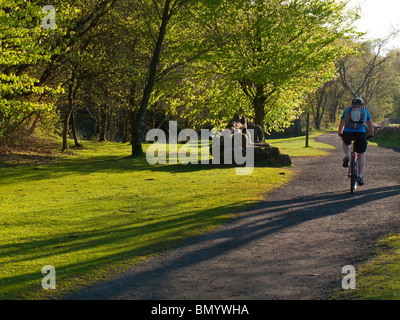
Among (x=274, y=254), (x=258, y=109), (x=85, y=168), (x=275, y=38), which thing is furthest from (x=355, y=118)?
(x=258, y=109)

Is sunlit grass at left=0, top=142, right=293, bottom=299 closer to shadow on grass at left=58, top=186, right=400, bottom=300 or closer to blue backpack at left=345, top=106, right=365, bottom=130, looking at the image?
shadow on grass at left=58, top=186, right=400, bottom=300

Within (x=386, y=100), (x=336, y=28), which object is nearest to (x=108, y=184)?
(x=336, y=28)

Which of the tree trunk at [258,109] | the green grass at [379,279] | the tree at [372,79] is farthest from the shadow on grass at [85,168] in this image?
the tree at [372,79]

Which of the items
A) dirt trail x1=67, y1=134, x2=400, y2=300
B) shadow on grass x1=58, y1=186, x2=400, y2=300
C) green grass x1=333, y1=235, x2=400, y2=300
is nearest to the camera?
green grass x1=333, y1=235, x2=400, y2=300

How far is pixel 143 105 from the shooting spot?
80.5ft

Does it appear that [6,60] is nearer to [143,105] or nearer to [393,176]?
[143,105]

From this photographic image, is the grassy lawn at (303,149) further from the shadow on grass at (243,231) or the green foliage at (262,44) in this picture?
the shadow on grass at (243,231)

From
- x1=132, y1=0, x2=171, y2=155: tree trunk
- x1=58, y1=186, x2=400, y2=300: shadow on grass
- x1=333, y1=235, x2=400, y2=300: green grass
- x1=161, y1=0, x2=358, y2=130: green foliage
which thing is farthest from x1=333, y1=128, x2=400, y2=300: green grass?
x1=161, y1=0, x2=358, y2=130: green foliage

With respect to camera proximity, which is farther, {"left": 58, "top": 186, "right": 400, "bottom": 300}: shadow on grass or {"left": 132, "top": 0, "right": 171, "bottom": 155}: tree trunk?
{"left": 132, "top": 0, "right": 171, "bottom": 155}: tree trunk

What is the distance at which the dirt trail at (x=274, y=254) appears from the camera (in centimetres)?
561

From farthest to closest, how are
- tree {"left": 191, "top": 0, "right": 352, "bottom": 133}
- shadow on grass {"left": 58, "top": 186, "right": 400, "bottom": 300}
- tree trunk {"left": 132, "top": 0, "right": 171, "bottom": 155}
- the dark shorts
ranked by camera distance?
tree {"left": 191, "top": 0, "right": 352, "bottom": 133}
tree trunk {"left": 132, "top": 0, "right": 171, "bottom": 155}
the dark shorts
shadow on grass {"left": 58, "top": 186, "right": 400, "bottom": 300}

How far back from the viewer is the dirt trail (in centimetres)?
561

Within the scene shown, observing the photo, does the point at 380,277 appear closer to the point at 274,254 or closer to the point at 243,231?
the point at 274,254
